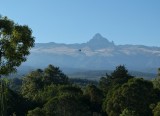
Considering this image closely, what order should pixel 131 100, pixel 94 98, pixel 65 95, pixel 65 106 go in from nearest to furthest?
pixel 65 106 → pixel 65 95 → pixel 131 100 → pixel 94 98

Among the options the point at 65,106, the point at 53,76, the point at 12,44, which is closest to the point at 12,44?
the point at 12,44

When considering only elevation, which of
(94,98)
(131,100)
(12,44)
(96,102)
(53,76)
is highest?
(12,44)

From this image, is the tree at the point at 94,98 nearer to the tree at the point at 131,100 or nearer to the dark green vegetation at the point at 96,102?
the dark green vegetation at the point at 96,102

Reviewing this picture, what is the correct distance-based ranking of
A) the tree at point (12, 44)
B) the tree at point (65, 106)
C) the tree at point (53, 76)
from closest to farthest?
the tree at point (12, 44) < the tree at point (65, 106) < the tree at point (53, 76)

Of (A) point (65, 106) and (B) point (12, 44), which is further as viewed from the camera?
(A) point (65, 106)

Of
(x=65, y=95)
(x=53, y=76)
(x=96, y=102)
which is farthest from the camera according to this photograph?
(x=53, y=76)

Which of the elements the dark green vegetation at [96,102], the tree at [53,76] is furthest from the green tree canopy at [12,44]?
the tree at [53,76]

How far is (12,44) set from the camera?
25.4m

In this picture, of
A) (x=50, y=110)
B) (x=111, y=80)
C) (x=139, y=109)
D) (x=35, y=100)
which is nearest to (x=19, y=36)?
(x=50, y=110)

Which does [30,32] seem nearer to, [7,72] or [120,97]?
[7,72]

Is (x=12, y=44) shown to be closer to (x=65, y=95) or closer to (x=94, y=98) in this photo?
(x=65, y=95)

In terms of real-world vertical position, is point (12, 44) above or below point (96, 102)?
above

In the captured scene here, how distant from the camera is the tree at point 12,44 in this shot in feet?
82.7

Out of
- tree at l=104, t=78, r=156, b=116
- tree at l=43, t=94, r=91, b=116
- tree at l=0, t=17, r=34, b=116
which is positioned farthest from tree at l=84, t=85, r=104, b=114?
tree at l=0, t=17, r=34, b=116
